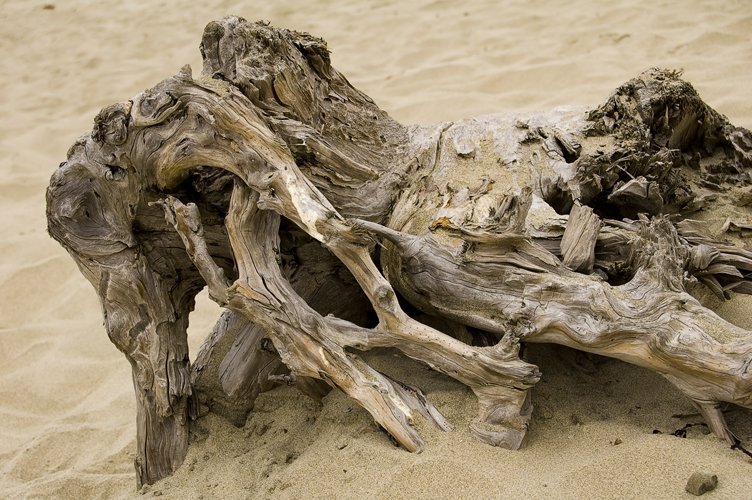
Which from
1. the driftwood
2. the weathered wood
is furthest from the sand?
the weathered wood

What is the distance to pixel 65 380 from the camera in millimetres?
3809

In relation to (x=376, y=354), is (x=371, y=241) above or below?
above

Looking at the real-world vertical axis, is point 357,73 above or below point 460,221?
below

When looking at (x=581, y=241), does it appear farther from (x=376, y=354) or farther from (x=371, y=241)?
(x=376, y=354)

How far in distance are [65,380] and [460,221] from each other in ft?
7.99

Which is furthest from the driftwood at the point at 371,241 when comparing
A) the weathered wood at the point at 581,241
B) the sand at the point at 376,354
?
the sand at the point at 376,354

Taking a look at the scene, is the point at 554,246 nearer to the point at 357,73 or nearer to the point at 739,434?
the point at 739,434

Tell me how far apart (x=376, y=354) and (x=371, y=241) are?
1.81ft

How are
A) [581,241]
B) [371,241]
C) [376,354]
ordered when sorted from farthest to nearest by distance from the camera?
[376,354], [581,241], [371,241]

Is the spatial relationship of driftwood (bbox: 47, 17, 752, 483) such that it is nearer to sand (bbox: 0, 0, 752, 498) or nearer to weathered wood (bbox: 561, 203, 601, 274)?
weathered wood (bbox: 561, 203, 601, 274)

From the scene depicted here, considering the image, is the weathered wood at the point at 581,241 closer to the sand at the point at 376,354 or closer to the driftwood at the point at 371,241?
the driftwood at the point at 371,241

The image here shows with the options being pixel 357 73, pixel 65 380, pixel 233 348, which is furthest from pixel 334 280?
pixel 357 73

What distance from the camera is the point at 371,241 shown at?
7.13 ft

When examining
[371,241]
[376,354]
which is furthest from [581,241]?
[376,354]
